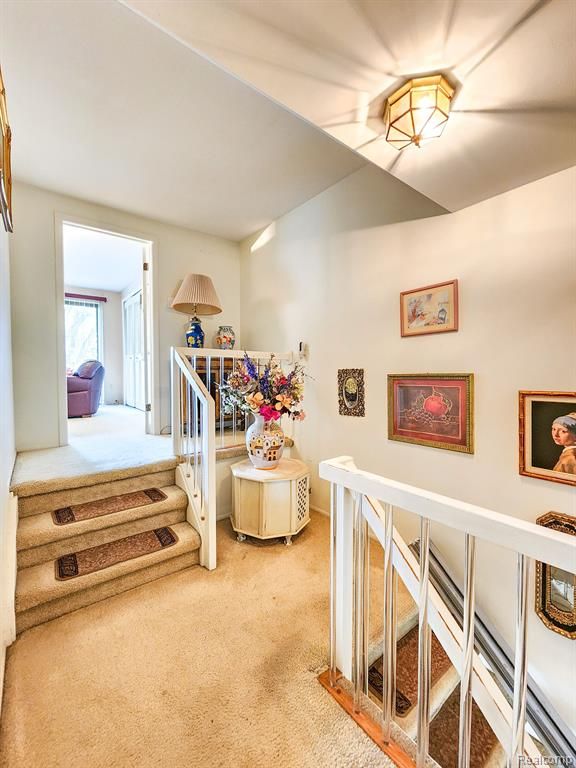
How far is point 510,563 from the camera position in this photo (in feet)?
5.41

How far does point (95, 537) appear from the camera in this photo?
186 centimetres

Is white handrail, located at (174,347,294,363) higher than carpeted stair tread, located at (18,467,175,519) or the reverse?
higher

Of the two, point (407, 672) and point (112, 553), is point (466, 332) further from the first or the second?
point (112, 553)

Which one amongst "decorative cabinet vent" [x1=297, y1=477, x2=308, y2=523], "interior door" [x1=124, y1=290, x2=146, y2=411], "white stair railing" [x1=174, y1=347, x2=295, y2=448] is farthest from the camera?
"interior door" [x1=124, y1=290, x2=146, y2=411]

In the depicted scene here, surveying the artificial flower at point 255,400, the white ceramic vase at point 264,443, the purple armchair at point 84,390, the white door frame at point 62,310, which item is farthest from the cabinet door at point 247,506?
the purple armchair at point 84,390

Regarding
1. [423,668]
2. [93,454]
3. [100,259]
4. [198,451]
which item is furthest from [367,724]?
[100,259]

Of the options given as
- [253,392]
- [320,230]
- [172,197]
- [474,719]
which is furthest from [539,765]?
[172,197]

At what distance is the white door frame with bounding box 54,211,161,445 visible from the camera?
277 centimetres

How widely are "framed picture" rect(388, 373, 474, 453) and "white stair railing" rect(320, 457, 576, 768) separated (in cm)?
99

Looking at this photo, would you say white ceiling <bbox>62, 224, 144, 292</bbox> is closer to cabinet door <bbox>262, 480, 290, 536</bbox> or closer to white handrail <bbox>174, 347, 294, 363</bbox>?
white handrail <bbox>174, 347, 294, 363</bbox>

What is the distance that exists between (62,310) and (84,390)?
6.91 feet

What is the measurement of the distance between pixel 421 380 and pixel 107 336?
6239 millimetres

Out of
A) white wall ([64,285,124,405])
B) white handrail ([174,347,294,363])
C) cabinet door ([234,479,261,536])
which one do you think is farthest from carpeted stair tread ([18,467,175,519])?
white wall ([64,285,124,405])

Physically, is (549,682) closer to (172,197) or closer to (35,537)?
(35,537)
